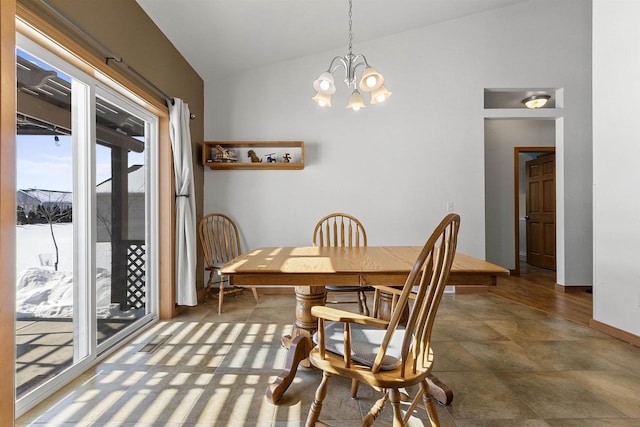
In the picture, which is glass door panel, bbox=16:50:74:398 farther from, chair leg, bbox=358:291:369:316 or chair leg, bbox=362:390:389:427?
chair leg, bbox=358:291:369:316

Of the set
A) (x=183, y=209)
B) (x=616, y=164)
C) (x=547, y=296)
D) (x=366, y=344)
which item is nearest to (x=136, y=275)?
(x=183, y=209)

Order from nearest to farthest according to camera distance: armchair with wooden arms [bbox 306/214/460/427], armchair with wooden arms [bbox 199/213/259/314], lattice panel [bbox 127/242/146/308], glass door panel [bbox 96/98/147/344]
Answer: armchair with wooden arms [bbox 306/214/460/427] < glass door panel [bbox 96/98/147/344] < lattice panel [bbox 127/242/146/308] < armchair with wooden arms [bbox 199/213/259/314]

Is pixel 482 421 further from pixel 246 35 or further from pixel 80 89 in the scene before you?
pixel 246 35

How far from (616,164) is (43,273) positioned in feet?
13.2

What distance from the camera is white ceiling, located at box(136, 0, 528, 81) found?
8.38 ft

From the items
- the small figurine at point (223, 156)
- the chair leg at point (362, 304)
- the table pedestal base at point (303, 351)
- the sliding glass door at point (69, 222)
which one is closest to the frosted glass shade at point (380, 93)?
the table pedestal base at point (303, 351)

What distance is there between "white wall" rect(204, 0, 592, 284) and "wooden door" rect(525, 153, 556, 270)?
1.50 metres

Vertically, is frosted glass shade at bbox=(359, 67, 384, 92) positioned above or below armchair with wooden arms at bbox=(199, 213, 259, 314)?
above

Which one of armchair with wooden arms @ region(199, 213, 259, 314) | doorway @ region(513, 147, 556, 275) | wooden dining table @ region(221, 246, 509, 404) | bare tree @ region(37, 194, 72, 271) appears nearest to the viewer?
wooden dining table @ region(221, 246, 509, 404)

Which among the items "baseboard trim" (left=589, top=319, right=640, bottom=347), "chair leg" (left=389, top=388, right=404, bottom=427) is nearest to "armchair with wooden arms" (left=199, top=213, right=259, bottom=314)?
"chair leg" (left=389, top=388, right=404, bottom=427)

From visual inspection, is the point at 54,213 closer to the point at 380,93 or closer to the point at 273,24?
the point at 380,93

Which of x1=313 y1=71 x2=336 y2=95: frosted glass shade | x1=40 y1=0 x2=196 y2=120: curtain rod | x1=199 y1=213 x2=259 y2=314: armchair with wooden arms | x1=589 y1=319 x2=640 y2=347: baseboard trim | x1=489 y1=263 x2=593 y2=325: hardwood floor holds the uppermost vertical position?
x1=40 y1=0 x2=196 y2=120: curtain rod

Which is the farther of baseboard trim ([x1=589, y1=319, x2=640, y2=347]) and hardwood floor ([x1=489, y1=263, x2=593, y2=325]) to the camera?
hardwood floor ([x1=489, y1=263, x2=593, y2=325])

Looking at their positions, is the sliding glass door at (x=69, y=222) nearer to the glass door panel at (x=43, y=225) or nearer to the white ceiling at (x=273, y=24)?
the glass door panel at (x=43, y=225)
